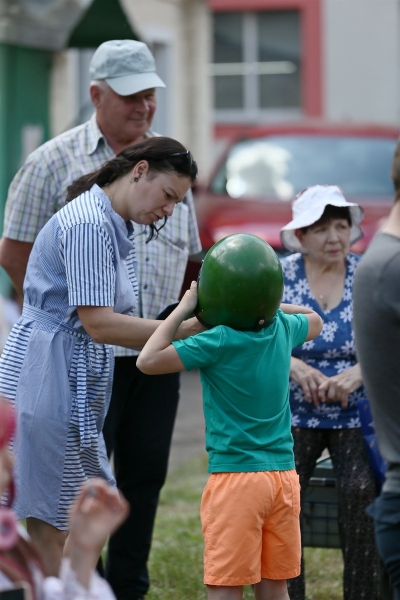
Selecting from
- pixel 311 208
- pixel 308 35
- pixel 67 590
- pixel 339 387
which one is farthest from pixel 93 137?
pixel 308 35

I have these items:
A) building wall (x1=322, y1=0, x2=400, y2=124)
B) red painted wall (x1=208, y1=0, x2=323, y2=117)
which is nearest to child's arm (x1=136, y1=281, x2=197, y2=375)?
building wall (x1=322, y1=0, x2=400, y2=124)

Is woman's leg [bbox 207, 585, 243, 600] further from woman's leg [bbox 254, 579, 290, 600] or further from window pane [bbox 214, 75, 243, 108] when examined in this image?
window pane [bbox 214, 75, 243, 108]

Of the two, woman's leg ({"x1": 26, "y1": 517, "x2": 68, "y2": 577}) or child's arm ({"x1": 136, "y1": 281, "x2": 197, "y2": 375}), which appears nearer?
child's arm ({"x1": 136, "y1": 281, "x2": 197, "y2": 375})

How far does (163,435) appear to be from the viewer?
4660mm

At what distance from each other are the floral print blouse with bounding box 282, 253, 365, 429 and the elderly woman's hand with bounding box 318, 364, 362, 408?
61mm

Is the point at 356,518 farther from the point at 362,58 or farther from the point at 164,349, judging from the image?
the point at 362,58

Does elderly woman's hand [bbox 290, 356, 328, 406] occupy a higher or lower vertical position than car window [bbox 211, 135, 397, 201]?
lower

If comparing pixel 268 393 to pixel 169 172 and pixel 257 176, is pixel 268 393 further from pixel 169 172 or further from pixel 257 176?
pixel 257 176

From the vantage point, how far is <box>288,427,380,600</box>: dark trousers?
4.32 meters

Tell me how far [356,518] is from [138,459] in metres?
0.92

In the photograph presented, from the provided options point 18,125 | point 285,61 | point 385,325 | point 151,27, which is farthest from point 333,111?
point 385,325

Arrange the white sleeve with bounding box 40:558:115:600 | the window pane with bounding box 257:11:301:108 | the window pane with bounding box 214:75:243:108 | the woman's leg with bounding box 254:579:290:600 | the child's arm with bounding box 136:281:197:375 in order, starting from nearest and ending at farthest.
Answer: the white sleeve with bounding box 40:558:115:600 < the child's arm with bounding box 136:281:197:375 < the woman's leg with bounding box 254:579:290:600 < the window pane with bounding box 257:11:301:108 < the window pane with bounding box 214:75:243:108

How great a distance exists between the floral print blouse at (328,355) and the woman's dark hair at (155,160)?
2.95 ft

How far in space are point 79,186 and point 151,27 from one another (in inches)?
425
